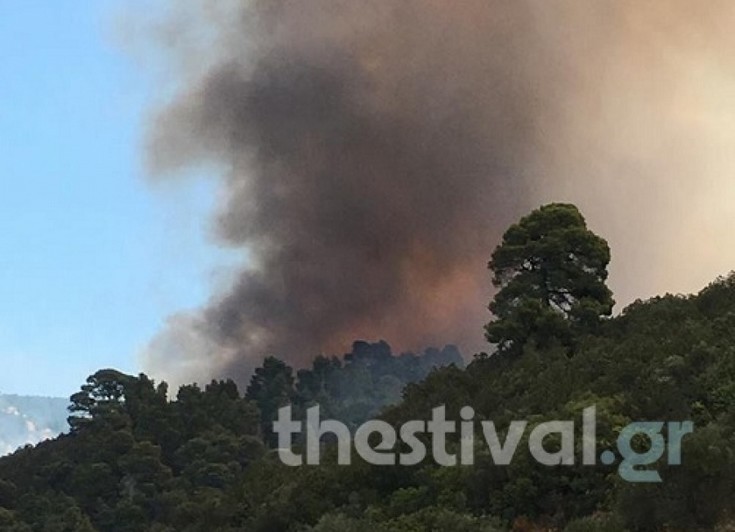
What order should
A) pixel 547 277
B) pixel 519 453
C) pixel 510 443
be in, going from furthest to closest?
pixel 547 277, pixel 510 443, pixel 519 453

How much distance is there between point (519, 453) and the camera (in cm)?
2569

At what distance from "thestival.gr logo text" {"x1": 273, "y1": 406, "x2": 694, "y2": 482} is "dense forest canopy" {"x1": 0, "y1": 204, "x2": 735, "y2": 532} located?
332mm

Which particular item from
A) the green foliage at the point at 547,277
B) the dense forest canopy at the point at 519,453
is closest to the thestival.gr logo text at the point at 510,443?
the dense forest canopy at the point at 519,453

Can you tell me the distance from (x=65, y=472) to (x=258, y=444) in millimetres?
15503

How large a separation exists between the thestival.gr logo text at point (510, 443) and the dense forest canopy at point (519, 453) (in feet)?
1.09

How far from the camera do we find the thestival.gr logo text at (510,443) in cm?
2245

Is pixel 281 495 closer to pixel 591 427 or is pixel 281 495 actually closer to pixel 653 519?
pixel 591 427

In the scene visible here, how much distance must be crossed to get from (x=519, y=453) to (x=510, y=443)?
4.56 feet

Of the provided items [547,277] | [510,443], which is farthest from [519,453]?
[547,277]

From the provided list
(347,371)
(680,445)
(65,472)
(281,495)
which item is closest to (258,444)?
(65,472)

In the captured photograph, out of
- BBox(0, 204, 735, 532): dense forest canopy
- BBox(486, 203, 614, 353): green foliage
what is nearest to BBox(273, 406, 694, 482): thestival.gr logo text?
BBox(0, 204, 735, 532): dense forest canopy

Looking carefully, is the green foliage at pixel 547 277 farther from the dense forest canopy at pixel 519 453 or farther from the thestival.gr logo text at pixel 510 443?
the thestival.gr logo text at pixel 510 443

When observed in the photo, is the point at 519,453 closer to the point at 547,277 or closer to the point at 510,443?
the point at 510,443

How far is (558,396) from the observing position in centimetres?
3241
